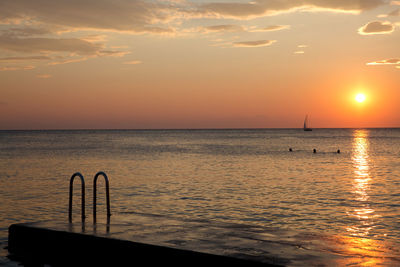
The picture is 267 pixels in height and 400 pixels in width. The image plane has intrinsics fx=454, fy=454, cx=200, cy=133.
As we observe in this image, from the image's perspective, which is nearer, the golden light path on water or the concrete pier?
the golden light path on water

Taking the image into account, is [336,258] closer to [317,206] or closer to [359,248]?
[359,248]

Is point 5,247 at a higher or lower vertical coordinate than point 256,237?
lower

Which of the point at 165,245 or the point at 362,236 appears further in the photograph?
the point at 362,236

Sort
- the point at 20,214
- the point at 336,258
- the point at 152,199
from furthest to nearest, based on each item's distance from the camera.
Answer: the point at 152,199 < the point at 20,214 < the point at 336,258

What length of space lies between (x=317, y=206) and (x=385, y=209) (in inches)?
101

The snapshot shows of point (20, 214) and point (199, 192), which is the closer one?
point (20, 214)

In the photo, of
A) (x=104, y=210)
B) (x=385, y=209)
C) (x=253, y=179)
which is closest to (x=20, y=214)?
(x=104, y=210)

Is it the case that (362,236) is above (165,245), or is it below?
below

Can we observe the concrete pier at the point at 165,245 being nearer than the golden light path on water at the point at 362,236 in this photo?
No

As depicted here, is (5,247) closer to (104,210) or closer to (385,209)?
(104,210)

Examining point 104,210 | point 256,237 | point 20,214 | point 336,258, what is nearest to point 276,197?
point 104,210

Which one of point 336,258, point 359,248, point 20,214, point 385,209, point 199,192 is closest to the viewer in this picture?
point 336,258

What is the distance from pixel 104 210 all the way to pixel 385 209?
35.3ft

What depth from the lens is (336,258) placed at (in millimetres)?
7199
